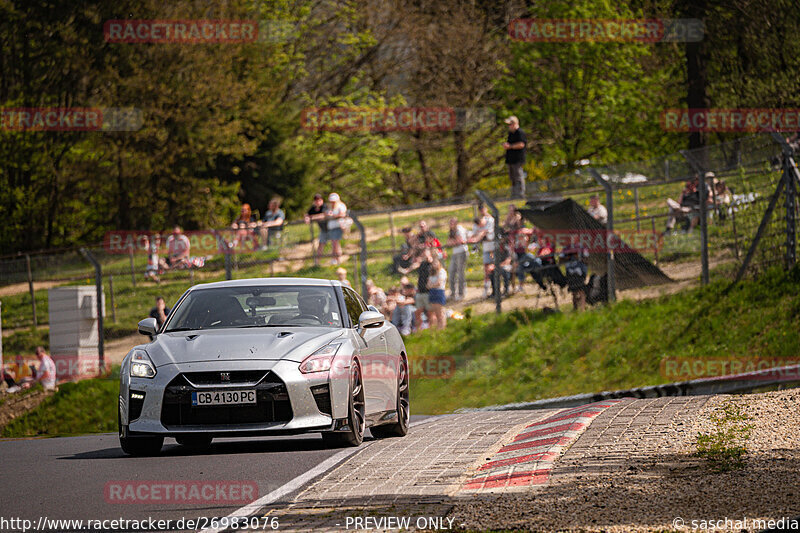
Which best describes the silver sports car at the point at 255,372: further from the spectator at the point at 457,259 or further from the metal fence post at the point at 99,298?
the metal fence post at the point at 99,298

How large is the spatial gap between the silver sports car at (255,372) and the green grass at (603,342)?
996 cm

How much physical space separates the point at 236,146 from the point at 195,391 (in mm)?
33272

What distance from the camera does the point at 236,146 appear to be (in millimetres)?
43000

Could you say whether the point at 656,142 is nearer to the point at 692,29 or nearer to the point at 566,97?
the point at 566,97

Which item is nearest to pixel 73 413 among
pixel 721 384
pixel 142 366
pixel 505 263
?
pixel 505 263

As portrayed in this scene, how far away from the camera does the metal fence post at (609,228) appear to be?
23156mm

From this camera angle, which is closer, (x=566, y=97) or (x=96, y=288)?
(x=96, y=288)

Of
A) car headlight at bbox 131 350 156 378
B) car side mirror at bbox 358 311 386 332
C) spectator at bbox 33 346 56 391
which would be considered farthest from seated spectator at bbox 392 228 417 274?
car headlight at bbox 131 350 156 378

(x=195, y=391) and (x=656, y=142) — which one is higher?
(x=656, y=142)

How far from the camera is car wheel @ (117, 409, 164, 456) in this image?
10945mm

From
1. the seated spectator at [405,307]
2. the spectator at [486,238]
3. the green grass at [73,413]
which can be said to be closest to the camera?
the green grass at [73,413]

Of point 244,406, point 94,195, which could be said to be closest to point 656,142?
point 94,195

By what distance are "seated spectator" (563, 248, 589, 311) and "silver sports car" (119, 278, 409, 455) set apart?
1178 cm

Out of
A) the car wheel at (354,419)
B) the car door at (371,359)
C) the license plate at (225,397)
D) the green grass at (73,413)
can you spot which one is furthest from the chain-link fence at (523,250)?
the license plate at (225,397)
